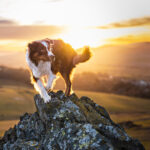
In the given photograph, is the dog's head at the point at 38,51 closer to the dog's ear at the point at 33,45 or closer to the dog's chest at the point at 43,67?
the dog's ear at the point at 33,45

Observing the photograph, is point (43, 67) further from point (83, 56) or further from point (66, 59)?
point (83, 56)

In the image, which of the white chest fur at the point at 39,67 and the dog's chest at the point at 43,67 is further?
the dog's chest at the point at 43,67

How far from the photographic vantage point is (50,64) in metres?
8.58

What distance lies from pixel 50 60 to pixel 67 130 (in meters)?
2.61

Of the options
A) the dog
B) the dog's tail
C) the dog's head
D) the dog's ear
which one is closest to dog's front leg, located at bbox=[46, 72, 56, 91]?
the dog

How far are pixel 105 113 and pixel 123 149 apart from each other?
2.95 m

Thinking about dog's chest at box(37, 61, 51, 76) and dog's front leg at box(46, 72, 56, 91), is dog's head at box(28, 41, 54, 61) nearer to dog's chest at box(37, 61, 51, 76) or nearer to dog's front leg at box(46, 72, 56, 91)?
dog's chest at box(37, 61, 51, 76)

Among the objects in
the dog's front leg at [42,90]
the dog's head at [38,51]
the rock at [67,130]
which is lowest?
the rock at [67,130]

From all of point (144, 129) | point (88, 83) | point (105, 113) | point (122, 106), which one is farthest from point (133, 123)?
point (105, 113)

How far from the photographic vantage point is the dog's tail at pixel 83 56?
9892mm

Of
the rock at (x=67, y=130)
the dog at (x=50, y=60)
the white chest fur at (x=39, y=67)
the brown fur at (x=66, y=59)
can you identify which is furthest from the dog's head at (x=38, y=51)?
the rock at (x=67, y=130)

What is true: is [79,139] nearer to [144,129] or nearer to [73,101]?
[73,101]

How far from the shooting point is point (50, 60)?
Result: 27.7ft

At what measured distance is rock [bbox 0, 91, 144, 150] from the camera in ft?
23.1
